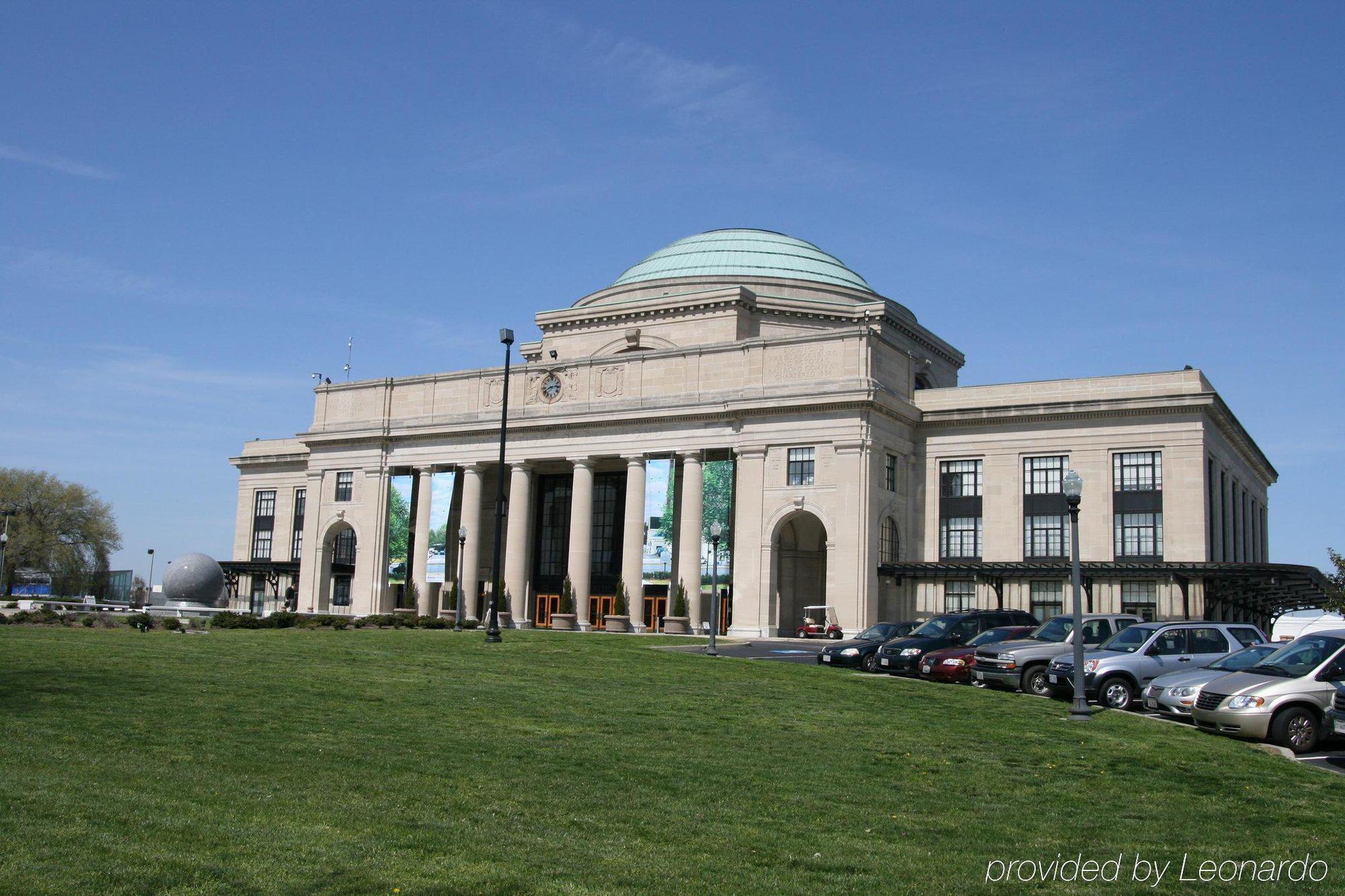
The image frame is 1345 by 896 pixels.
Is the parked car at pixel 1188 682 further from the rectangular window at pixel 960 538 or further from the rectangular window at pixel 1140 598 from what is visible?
the rectangular window at pixel 960 538

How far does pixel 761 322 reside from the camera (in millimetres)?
67688

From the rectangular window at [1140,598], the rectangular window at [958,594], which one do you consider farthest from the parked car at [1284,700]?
the rectangular window at [958,594]

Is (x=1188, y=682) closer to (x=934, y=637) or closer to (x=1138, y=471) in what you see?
(x=934, y=637)

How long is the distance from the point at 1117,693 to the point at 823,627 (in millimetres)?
32454

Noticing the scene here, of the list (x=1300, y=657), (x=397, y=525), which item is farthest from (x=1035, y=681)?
(x=397, y=525)

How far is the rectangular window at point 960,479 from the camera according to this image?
61031 mm

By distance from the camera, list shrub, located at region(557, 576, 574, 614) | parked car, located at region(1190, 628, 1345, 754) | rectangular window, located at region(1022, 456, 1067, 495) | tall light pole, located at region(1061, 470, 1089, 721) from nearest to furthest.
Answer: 1. parked car, located at region(1190, 628, 1345, 754)
2. tall light pole, located at region(1061, 470, 1089, 721)
3. rectangular window, located at region(1022, 456, 1067, 495)
4. shrub, located at region(557, 576, 574, 614)

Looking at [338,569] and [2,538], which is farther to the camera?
[338,569]

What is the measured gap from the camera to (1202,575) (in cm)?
5084

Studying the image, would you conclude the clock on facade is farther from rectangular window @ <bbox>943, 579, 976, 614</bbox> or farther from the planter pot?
rectangular window @ <bbox>943, 579, 976, 614</bbox>

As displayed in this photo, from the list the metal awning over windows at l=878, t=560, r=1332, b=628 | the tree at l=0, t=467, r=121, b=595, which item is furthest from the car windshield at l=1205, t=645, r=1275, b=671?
the tree at l=0, t=467, r=121, b=595

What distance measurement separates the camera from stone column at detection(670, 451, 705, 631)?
59406 millimetres

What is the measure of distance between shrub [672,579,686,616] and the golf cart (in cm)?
579

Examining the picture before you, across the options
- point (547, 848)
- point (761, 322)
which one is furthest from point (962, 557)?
point (547, 848)
